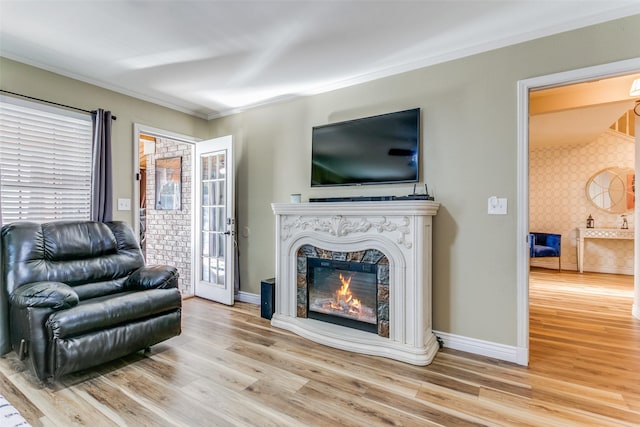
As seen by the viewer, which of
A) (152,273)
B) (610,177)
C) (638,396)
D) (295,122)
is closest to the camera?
(638,396)

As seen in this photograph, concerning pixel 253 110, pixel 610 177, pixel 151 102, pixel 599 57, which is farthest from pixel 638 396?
pixel 610 177

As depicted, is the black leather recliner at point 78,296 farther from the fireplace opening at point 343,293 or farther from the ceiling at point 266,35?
the ceiling at point 266,35

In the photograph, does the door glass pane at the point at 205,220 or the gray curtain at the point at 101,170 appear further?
the door glass pane at the point at 205,220

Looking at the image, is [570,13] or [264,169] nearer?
[570,13]

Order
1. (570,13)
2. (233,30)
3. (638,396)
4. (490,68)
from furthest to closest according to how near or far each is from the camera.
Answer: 1. (490,68)
2. (233,30)
3. (570,13)
4. (638,396)

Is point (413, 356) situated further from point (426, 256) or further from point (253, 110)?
point (253, 110)

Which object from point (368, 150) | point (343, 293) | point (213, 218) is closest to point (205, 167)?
point (213, 218)

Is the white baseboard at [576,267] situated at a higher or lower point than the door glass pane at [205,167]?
lower

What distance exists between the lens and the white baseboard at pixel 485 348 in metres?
2.37

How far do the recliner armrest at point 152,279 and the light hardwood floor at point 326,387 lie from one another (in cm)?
54

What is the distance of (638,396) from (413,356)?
1361mm

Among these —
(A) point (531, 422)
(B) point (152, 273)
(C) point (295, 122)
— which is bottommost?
(A) point (531, 422)

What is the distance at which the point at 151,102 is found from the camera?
374 cm

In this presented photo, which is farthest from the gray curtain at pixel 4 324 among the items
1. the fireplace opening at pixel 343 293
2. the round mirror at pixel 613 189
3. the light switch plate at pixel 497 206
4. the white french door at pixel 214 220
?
the round mirror at pixel 613 189
